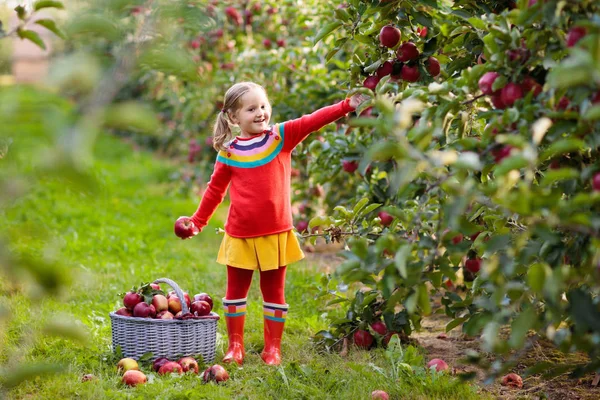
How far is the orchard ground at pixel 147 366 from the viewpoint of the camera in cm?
257

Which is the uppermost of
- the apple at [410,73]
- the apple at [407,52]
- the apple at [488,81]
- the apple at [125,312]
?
the apple at [407,52]

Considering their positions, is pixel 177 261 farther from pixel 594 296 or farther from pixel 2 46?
pixel 2 46

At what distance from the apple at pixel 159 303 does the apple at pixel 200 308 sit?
105mm

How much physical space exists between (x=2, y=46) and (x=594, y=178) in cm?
126

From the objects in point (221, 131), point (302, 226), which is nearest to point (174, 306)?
point (221, 131)

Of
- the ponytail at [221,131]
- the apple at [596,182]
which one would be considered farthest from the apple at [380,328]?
the apple at [596,182]

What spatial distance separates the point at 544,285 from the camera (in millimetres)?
1556

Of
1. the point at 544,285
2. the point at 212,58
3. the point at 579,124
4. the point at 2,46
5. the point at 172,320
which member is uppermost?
the point at 212,58

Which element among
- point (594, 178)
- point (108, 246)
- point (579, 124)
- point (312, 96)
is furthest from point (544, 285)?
point (108, 246)

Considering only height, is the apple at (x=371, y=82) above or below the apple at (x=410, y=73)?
below

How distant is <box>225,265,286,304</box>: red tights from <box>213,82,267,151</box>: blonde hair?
53 centimetres

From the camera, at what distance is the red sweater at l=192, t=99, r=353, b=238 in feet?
10.00

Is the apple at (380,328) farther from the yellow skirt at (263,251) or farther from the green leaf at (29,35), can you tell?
the green leaf at (29,35)

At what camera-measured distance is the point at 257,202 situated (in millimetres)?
3043
